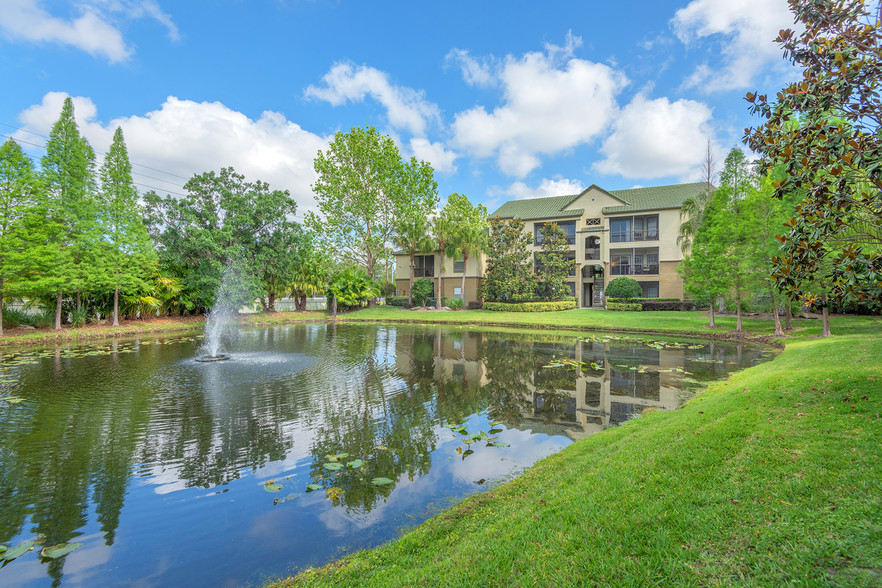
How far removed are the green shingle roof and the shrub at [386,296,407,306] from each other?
46.7 feet

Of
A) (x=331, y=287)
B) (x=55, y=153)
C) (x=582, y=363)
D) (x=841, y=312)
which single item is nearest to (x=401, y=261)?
(x=331, y=287)

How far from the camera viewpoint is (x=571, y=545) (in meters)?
2.92

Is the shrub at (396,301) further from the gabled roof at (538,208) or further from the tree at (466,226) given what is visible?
the gabled roof at (538,208)

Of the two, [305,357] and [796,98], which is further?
[305,357]

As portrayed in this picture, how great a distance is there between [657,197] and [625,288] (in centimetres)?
1101

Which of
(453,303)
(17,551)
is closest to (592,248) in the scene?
(453,303)

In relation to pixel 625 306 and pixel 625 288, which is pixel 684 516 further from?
pixel 625 288

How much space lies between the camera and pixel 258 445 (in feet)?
20.7

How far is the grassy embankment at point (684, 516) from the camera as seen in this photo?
99.7 inches

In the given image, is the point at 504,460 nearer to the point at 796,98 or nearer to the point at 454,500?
the point at 454,500

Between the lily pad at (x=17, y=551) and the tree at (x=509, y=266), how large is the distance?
1248 inches

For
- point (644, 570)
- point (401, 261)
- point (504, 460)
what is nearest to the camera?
point (644, 570)

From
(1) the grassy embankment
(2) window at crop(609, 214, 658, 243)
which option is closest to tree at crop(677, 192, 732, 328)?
(2) window at crop(609, 214, 658, 243)

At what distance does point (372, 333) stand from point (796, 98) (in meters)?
20.2
